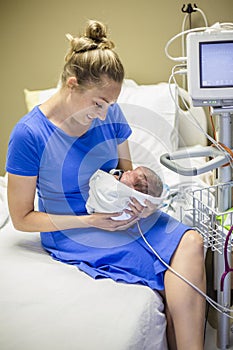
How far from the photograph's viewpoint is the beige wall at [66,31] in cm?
266

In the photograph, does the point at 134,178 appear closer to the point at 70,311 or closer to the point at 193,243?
the point at 193,243

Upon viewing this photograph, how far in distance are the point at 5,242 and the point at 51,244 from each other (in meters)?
0.18

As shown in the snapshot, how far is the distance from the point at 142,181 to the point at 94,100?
296 millimetres

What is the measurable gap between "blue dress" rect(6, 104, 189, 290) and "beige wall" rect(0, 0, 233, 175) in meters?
1.16

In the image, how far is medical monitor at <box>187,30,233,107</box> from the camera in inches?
55.7

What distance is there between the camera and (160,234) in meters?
1.55

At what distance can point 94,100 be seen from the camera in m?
1.53

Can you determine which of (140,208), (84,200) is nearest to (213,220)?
(140,208)

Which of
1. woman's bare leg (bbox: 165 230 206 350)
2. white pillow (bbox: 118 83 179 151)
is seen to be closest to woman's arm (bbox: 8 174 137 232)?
woman's bare leg (bbox: 165 230 206 350)

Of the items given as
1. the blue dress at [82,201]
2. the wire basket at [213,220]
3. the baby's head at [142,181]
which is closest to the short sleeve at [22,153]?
the blue dress at [82,201]

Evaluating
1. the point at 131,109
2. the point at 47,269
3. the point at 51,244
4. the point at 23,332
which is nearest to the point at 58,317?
the point at 23,332

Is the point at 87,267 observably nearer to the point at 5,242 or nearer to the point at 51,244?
the point at 51,244

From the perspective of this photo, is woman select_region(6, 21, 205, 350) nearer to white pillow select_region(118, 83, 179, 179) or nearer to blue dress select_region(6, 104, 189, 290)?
blue dress select_region(6, 104, 189, 290)

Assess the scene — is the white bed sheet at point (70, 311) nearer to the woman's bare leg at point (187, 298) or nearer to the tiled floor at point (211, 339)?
the woman's bare leg at point (187, 298)
